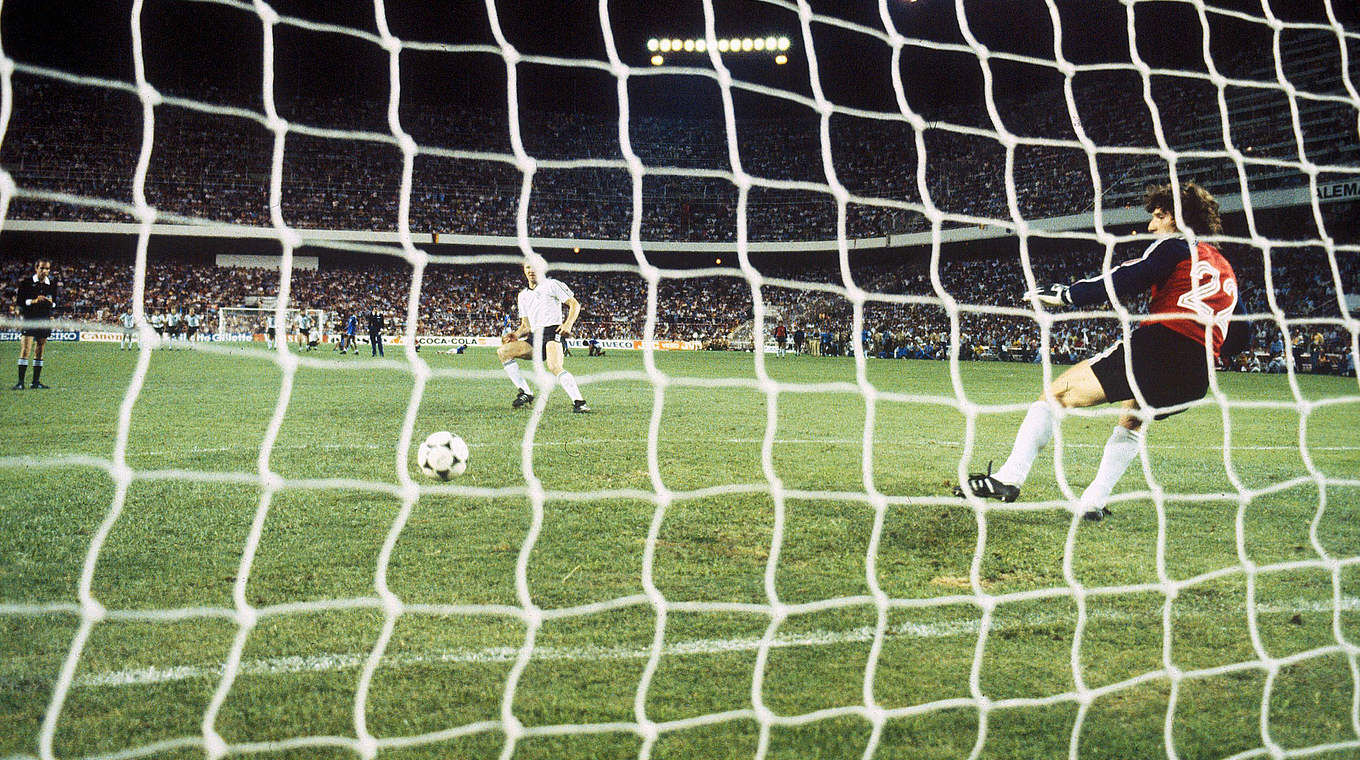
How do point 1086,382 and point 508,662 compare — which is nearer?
point 508,662

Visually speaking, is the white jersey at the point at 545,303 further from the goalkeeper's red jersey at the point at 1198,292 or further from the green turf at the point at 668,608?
the goalkeeper's red jersey at the point at 1198,292

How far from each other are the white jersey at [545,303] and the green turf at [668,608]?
3298mm

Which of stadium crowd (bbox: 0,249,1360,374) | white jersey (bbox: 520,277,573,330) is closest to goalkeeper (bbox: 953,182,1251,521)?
white jersey (bbox: 520,277,573,330)

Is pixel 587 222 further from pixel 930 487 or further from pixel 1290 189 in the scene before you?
pixel 930 487

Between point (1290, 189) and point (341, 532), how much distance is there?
91.5 feet

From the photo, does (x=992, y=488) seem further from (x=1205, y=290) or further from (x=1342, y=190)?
(x=1342, y=190)

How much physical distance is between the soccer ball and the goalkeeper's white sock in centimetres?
289

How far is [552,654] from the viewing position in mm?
2637

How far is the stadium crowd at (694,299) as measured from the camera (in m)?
28.6

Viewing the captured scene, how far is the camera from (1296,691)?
2.57 meters

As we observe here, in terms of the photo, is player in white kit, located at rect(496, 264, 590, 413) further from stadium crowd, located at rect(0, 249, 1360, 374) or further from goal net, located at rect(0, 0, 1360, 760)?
stadium crowd, located at rect(0, 249, 1360, 374)

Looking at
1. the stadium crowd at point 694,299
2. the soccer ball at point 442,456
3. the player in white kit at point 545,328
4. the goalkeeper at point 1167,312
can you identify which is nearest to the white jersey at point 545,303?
the player in white kit at point 545,328

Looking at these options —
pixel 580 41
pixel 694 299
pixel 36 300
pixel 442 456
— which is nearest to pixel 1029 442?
pixel 442 456

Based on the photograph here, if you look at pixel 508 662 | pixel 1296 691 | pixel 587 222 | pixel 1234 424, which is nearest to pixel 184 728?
pixel 508 662
